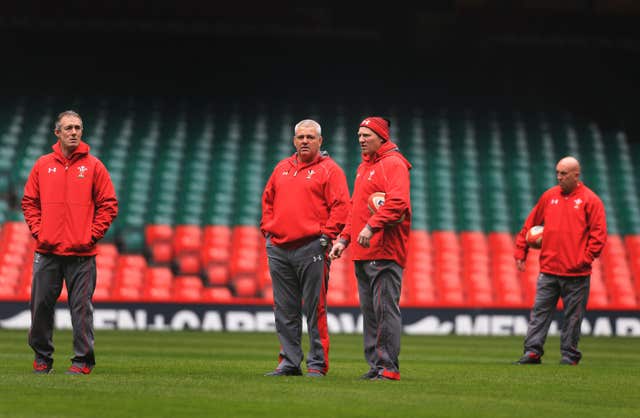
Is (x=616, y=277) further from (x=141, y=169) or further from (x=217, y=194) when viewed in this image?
(x=141, y=169)

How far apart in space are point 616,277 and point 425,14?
9335 mm

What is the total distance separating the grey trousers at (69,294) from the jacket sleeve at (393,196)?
2.39 meters

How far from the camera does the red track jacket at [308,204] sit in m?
10.3

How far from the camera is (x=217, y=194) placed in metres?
25.3

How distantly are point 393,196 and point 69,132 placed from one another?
269cm

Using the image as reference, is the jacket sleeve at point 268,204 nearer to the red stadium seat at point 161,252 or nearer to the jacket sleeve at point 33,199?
the jacket sleeve at point 33,199

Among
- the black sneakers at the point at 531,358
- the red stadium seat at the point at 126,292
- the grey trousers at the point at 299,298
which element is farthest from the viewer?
the red stadium seat at the point at 126,292

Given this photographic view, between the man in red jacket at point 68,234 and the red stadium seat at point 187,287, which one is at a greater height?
the red stadium seat at point 187,287

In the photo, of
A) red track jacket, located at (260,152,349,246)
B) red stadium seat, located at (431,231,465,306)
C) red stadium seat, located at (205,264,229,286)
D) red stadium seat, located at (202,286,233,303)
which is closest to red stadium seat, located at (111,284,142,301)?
red stadium seat, located at (202,286,233,303)

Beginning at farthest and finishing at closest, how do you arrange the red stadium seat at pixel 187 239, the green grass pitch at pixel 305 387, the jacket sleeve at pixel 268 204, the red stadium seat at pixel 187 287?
the red stadium seat at pixel 187 239 < the red stadium seat at pixel 187 287 < the jacket sleeve at pixel 268 204 < the green grass pitch at pixel 305 387

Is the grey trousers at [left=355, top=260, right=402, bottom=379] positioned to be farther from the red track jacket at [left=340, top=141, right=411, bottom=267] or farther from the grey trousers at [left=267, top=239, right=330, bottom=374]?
the grey trousers at [left=267, top=239, right=330, bottom=374]

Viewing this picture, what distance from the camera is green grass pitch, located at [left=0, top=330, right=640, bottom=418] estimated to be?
7.96 meters

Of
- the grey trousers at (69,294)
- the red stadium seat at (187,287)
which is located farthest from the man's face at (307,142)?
the red stadium seat at (187,287)

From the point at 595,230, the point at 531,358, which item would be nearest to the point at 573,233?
the point at 595,230
